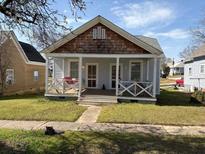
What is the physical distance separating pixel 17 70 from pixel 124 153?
22.7 metres

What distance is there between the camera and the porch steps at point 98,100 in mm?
17375

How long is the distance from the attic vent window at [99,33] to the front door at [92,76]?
12.5 feet

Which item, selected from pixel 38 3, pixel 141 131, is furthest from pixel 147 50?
pixel 38 3

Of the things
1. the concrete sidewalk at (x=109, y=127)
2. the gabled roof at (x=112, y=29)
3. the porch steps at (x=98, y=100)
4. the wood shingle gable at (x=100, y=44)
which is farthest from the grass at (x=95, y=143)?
the wood shingle gable at (x=100, y=44)

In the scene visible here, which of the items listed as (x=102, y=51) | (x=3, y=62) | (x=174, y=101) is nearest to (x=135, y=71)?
(x=174, y=101)

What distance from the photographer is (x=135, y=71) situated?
70.1 ft

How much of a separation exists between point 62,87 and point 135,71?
5.88 metres

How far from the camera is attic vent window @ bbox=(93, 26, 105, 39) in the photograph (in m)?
18.5

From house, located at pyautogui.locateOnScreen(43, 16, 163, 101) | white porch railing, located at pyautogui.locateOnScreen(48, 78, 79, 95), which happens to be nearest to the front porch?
white porch railing, located at pyautogui.locateOnScreen(48, 78, 79, 95)

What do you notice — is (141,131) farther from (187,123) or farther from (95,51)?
(95,51)

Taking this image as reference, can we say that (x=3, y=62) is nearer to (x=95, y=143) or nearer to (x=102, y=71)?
(x=102, y=71)

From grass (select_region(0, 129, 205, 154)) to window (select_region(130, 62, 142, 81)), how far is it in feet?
40.2

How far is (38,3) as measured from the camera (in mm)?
7914

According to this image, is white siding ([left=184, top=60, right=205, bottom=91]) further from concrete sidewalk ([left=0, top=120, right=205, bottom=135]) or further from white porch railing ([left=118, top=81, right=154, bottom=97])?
concrete sidewalk ([left=0, top=120, right=205, bottom=135])
